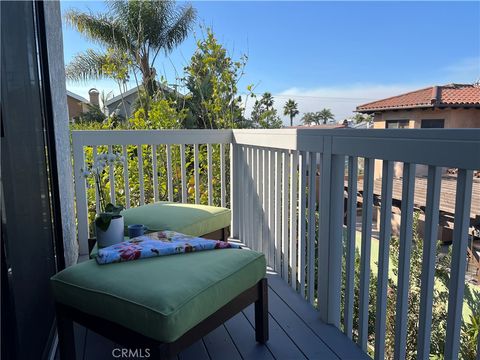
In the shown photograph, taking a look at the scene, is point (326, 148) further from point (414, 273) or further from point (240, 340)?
point (414, 273)

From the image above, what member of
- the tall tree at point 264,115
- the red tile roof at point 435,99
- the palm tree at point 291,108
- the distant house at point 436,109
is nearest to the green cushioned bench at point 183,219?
the tall tree at point 264,115

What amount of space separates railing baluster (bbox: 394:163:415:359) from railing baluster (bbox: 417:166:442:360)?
0.26 feet

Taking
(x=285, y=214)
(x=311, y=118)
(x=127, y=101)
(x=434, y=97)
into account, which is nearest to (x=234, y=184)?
(x=285, y=214)

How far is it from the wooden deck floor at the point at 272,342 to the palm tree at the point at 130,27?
10.5 m

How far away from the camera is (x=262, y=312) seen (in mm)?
1697

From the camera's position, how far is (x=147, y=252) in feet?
5.05

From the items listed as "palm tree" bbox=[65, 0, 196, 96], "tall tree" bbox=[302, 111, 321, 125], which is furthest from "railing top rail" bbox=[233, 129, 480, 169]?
"tall tree" bbox=[302, 111, 321, 125]

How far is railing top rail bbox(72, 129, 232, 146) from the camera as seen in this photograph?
9.57ft

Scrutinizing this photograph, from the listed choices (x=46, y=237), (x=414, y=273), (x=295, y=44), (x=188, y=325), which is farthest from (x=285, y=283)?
(x=295, y=44)

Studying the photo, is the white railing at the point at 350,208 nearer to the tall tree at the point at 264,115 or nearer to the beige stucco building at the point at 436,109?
the tall tree at the point at 264,115

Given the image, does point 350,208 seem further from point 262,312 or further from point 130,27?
point 130,27

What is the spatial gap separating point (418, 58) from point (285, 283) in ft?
79.7

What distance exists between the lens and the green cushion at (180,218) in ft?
7.26

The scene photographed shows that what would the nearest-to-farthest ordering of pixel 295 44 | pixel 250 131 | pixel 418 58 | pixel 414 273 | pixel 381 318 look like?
pixel 381 318 < pixel 250 131 < pixel 414 273 < pixel 295 44 < pixel 418 58
